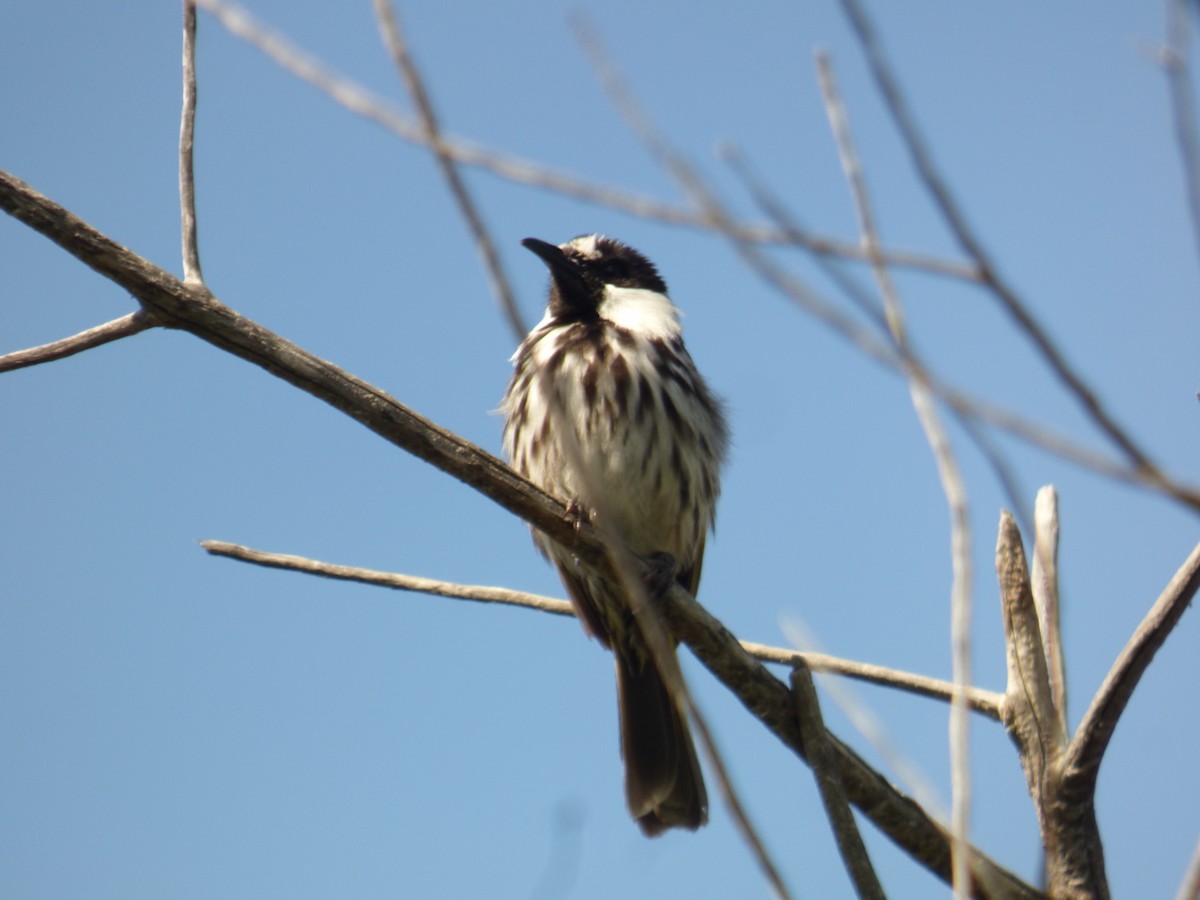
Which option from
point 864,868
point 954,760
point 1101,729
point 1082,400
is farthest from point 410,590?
point 1082,400

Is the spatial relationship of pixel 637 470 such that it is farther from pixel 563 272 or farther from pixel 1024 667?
pixel 1024 667

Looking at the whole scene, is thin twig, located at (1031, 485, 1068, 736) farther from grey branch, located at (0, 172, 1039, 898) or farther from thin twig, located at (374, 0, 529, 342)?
thin twig, located at (374, 0, 529, 342)

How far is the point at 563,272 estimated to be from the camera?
6.26m

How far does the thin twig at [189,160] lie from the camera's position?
3.12 metres

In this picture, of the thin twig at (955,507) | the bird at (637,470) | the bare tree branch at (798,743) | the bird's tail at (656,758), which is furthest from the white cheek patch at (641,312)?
the thin twig at (955,507)

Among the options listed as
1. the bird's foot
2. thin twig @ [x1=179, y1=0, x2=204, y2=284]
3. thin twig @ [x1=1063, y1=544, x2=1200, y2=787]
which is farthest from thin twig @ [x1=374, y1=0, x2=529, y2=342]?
the bird's foot

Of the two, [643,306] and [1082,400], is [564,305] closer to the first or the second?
[643,306]

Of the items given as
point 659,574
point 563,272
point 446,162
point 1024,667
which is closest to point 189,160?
point 446,162

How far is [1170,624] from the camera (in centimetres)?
304

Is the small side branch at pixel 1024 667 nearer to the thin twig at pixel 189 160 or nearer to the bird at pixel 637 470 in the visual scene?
the bird at pixel 637 470

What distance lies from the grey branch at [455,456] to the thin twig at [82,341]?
0.18 feet

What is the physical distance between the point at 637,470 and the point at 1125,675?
2.55 metres

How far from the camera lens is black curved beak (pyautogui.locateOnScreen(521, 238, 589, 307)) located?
6168mm

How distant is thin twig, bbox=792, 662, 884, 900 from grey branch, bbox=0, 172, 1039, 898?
107 mm
